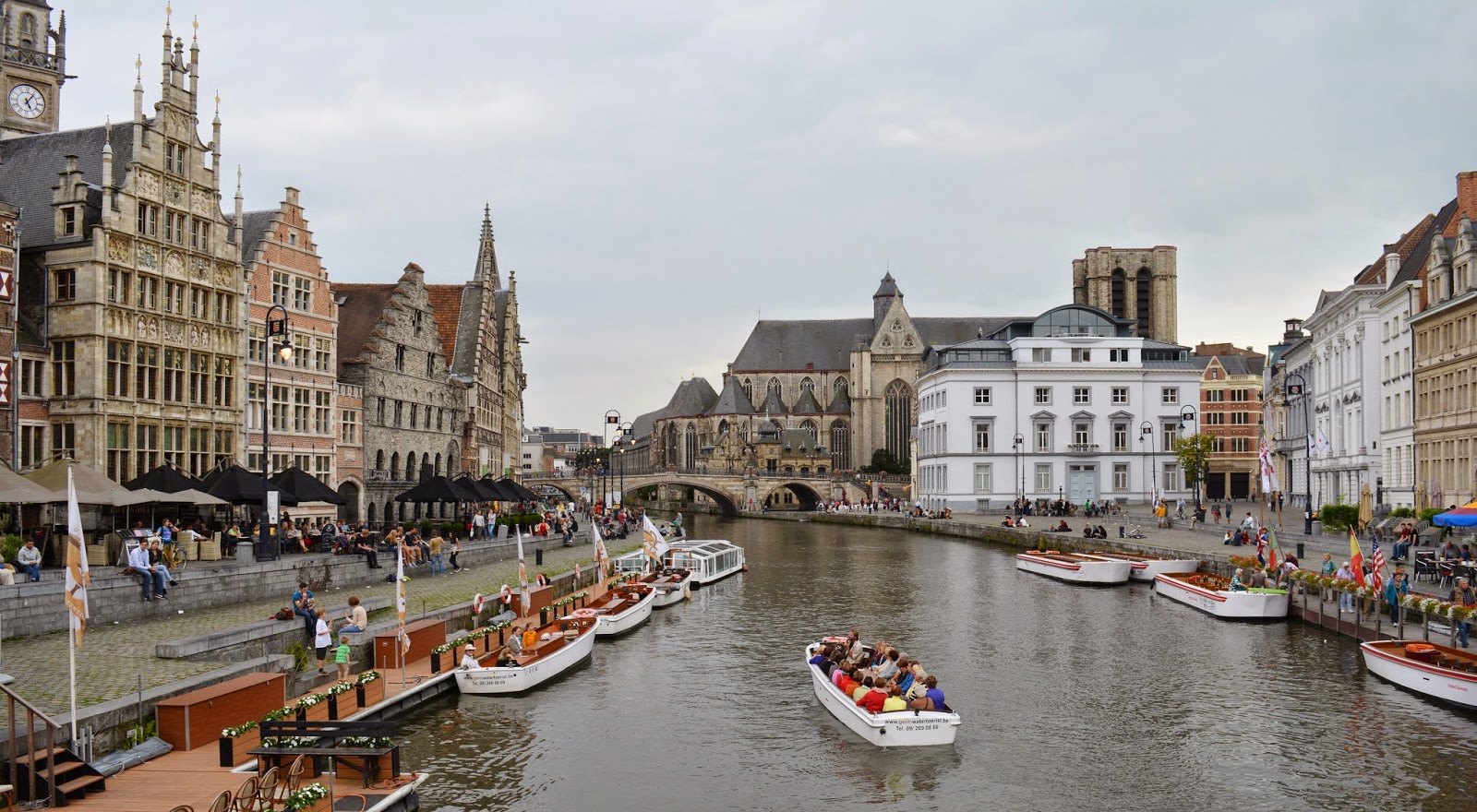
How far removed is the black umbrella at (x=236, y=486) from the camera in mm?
32306

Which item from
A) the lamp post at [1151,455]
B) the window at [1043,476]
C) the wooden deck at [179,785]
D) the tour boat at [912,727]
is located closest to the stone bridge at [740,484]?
the window at [1043,476]

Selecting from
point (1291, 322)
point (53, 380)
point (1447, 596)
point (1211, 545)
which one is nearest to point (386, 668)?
point (53, 380)

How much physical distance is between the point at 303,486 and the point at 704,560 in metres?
17.9

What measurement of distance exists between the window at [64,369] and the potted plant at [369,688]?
64.9ft

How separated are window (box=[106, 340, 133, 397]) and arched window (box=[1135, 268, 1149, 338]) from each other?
10355 centimetres

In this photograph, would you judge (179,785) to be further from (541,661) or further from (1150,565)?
(1150,565)

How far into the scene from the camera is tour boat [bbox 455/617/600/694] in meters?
24.0

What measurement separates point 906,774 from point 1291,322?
357ft

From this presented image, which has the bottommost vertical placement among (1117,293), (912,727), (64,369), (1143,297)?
(912,727)

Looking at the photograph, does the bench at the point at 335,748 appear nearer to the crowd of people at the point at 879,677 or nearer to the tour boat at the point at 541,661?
the tour boat at the point at 541,661

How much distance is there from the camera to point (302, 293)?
4812 centimetres

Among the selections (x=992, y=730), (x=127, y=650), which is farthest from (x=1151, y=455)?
(x=127, y=650)

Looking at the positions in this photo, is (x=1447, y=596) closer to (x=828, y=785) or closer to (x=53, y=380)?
(x=828, y=785)

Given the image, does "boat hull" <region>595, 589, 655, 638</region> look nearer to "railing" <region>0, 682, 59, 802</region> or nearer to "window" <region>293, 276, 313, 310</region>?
"railing" <region>0, 682, 59, 802</region>
